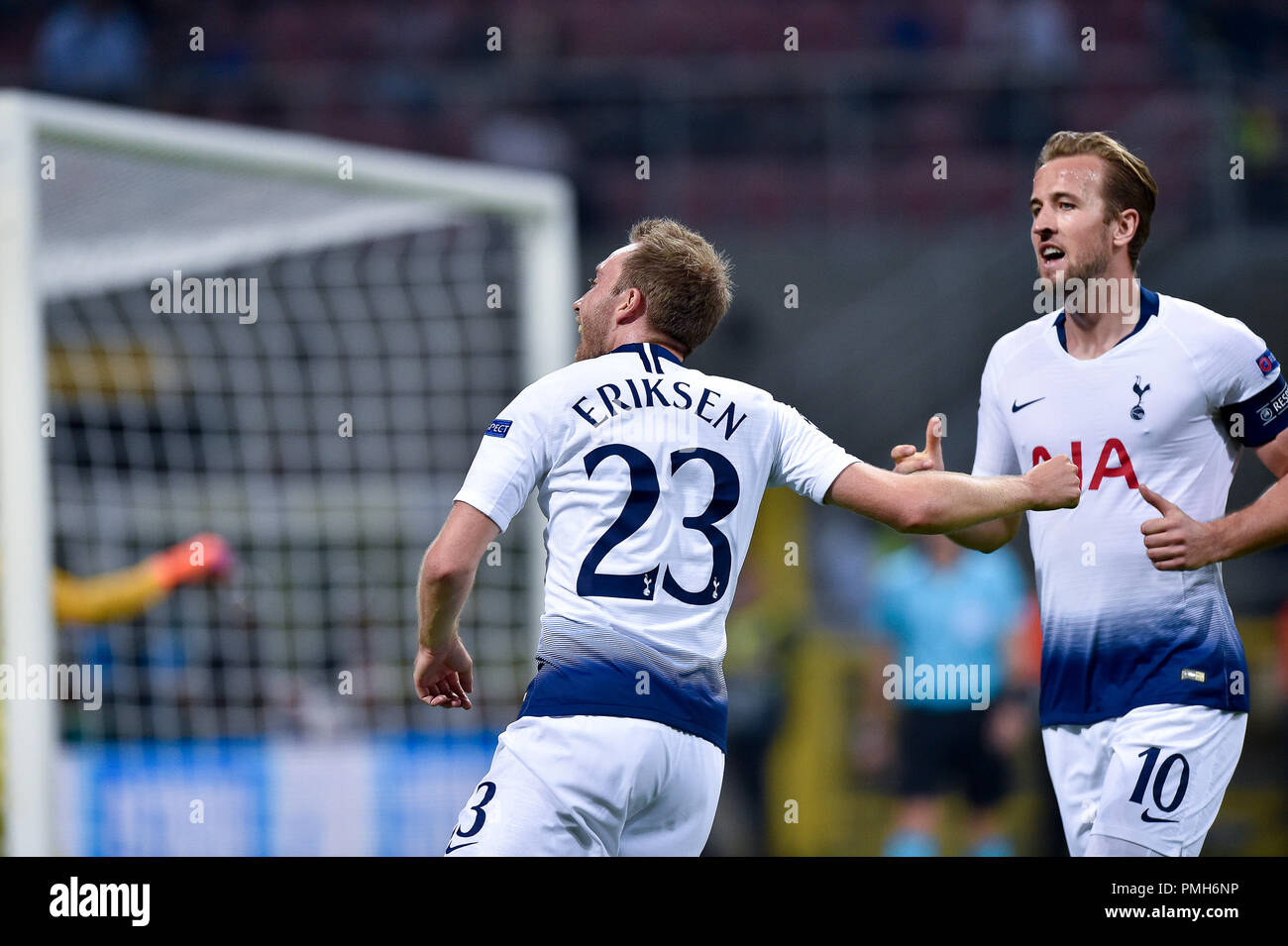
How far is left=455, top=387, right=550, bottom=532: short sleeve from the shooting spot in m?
3.56

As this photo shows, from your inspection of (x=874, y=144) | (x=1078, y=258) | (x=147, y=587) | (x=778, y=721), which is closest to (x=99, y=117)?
(x=147, y=587)

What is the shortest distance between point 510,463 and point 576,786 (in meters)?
0.72

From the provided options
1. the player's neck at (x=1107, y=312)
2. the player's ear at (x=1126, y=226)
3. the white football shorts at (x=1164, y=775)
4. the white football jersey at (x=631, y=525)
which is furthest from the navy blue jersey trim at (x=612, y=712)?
the player's ear at (x=1126, y=226)

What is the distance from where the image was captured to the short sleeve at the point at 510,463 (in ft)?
11.7

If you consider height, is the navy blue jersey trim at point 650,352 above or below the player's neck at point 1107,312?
below

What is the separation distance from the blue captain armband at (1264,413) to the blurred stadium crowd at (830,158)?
645cm

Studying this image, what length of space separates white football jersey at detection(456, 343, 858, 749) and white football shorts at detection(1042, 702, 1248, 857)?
1.07 metres

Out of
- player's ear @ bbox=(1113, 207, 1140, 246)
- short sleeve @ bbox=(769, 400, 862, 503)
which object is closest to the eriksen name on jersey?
short sleeve @ bbox=(769, 400, 862, 503)

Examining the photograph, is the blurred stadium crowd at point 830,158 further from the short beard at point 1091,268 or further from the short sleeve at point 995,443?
the short beard at point 1091,268

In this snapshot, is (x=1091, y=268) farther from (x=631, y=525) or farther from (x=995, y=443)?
(x=631, y=525)

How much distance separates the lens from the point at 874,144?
13.5 meters

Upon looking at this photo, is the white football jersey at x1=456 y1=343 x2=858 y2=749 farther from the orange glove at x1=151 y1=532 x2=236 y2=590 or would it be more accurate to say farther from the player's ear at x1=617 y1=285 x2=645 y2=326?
the orange glove at x1=151 y1=532 x2=236 y2=590

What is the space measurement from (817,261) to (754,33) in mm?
3366
